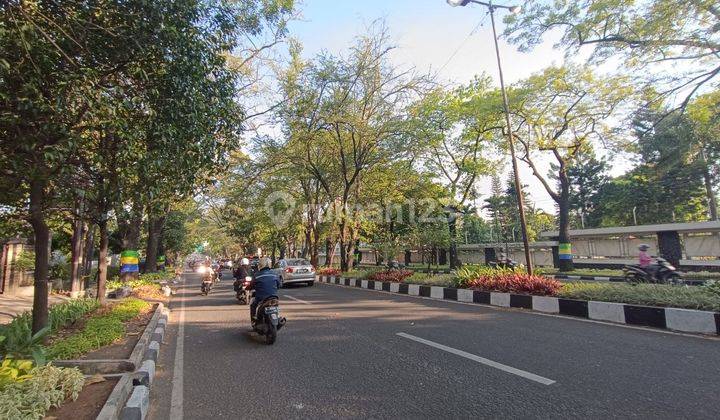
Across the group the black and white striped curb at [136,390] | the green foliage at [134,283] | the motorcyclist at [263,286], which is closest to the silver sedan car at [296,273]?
the green foliage at [134,283]

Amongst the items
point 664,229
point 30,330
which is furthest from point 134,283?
point 664,229

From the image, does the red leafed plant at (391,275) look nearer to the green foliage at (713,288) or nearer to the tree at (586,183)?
the green foliage at (713,288)

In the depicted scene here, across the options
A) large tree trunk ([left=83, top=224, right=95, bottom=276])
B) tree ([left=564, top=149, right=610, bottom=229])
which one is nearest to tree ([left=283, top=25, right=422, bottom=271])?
large tree trunk ([left=83, top=224, right=95, bottom=276])

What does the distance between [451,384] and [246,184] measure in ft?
70.4

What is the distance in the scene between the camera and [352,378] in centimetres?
479

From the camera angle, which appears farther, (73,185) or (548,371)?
(73,185)

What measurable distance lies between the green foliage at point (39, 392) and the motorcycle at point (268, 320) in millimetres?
2930

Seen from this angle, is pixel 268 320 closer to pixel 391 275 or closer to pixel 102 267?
pixel 102 267

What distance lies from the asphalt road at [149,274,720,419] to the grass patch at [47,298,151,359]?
0.99 m

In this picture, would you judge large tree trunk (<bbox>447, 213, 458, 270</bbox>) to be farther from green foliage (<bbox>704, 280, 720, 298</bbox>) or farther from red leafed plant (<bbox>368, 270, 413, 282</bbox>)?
green foliage (<bbox>704, 280, 720, 298</bbox>)

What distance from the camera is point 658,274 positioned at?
39.9ft

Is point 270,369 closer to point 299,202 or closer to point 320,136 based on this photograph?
point 320,136

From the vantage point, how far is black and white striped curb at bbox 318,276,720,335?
263 inches

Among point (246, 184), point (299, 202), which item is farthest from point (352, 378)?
point (299, 202)
